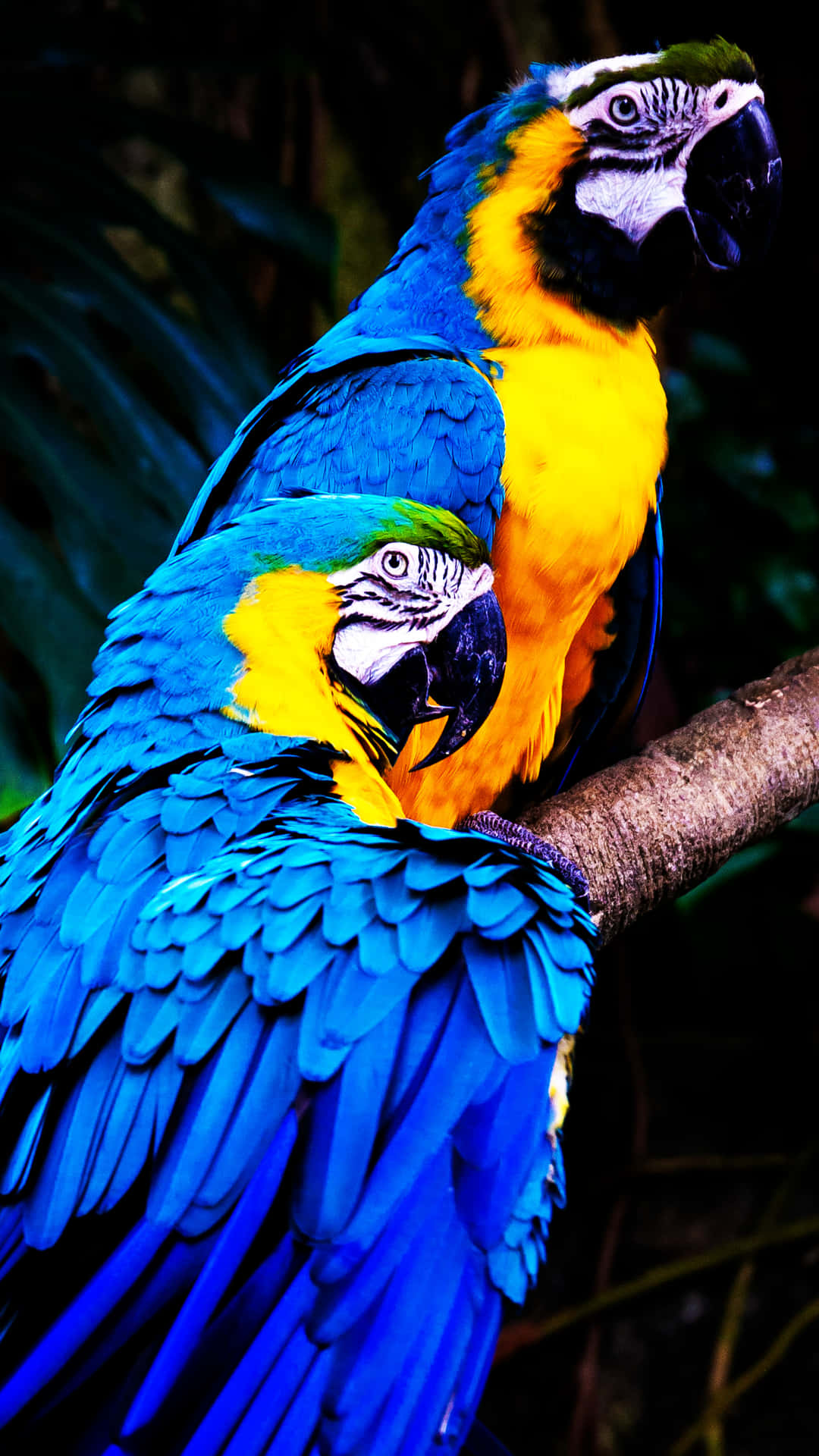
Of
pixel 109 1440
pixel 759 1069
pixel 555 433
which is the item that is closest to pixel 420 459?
pixel 555 433

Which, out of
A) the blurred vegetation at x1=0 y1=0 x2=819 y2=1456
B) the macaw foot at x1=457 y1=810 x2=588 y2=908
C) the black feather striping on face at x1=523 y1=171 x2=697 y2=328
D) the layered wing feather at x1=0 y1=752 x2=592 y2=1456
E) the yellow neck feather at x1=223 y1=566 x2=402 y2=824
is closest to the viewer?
the layered wing feather at x1=0 y1=752 x2=592 y2=1456

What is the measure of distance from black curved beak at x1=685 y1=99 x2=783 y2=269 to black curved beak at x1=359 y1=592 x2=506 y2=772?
551 millimetres

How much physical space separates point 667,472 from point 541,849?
1.47m

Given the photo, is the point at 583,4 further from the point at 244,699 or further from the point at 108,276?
the point at 244,699

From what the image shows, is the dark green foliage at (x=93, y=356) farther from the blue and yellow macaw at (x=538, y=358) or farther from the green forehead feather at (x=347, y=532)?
the green forehead feather at (x=347, y=532)

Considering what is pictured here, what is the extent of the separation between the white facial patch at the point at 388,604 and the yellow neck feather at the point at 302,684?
0.05 feet

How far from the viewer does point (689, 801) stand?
4.05ft

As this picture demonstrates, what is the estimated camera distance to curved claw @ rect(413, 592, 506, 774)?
1146 mm

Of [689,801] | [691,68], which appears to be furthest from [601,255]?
[689,801]

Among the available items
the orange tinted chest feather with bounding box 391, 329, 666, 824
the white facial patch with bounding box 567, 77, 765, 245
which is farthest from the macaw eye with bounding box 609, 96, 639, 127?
the orange tinted chest feather with bounding box 391, 329, 666, 824

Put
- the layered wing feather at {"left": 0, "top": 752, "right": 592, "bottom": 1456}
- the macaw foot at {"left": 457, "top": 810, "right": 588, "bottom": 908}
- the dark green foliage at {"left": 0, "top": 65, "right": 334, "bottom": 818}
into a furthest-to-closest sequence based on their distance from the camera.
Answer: the dark green foliage at {"left": 0, "top": 65, "right": 334, "bottom": 818} → the macaw foot at {"left": 457, "top": 810, "right": 588, "bottom": 908} → the layered wing feather at {"left": 0, "top": 752, "right": 592, "bottom": 1456}

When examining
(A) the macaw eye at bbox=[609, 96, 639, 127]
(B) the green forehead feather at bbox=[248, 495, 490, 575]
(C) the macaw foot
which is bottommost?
(C) the macaw foot

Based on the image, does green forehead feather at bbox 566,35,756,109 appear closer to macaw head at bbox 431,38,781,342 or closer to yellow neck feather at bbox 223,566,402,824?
macaw head at bbox 431,38,781,342

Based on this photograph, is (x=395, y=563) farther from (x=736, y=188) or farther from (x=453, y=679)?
(x=736, y=188)
